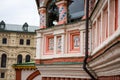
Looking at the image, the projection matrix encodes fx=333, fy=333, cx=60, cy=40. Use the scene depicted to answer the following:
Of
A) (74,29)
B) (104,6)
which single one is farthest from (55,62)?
(104,6)

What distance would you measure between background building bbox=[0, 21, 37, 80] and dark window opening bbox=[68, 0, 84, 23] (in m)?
41.3

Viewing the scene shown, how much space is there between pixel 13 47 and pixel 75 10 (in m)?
42.6

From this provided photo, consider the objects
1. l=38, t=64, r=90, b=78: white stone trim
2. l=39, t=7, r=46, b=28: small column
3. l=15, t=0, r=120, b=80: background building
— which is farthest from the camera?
l=39, t=7, r=46, b=28: small column

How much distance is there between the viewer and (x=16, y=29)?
52.8 metres

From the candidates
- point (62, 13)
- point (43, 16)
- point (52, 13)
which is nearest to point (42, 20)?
point (43, 16)

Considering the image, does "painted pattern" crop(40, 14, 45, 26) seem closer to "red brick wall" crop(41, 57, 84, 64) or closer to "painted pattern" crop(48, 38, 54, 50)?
→ "painted pattern" crop(48, 38, 54, 50)

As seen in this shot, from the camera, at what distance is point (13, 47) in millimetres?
51719

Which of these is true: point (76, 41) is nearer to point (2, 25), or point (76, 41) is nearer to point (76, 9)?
point (76, 9)

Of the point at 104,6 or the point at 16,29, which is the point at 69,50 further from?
the point at 16,29

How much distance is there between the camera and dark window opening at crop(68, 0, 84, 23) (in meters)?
9.52

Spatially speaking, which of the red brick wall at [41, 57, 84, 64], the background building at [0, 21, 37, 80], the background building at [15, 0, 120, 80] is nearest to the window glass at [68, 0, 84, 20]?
the background building at [15, 0, 120, 80]

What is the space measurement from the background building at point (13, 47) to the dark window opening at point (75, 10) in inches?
1627

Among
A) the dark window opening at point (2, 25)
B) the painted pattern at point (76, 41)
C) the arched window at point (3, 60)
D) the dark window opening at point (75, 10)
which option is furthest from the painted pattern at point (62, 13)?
the dark window opening at point (2, 25)

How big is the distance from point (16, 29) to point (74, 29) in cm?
4384
